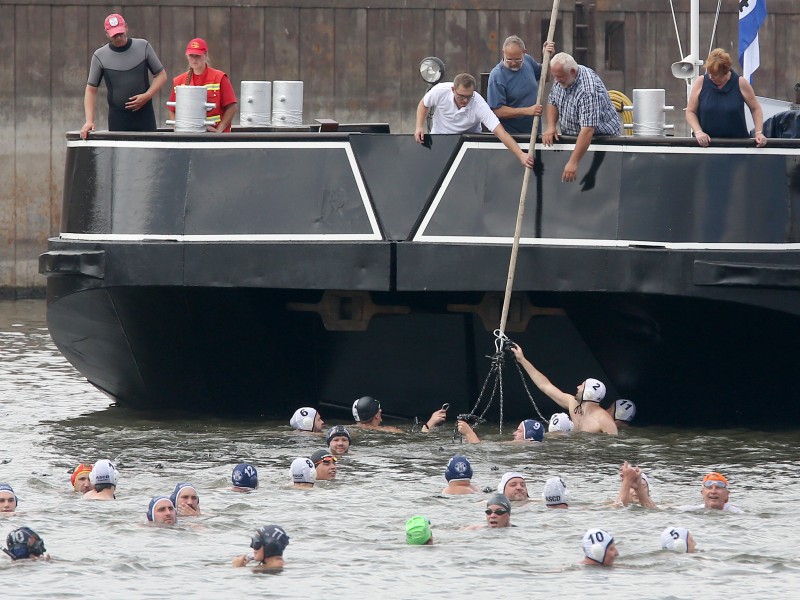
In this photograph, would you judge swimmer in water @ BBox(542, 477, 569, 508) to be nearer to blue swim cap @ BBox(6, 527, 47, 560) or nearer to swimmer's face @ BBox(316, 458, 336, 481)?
swimmer's face @ BBox(316, 458, 336, 481)

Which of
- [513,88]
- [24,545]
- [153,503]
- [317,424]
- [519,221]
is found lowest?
[24,545]

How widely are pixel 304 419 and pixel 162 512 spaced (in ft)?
9.24

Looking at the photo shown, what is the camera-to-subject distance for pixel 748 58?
701 inches

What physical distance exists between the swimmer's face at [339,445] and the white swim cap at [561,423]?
1.67 m

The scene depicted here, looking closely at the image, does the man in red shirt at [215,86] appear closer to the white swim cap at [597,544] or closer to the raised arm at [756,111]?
the raised arm at [756,111]

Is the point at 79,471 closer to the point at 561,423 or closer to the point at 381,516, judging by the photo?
the point at 381,516

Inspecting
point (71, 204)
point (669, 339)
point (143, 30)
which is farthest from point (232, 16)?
point (669, 339)

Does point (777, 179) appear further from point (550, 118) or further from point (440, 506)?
point (440, 506)

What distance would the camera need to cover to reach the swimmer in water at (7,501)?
12188 millimetres

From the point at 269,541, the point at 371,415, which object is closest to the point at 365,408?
the point at 371,415

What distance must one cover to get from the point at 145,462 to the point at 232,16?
39.7 ft

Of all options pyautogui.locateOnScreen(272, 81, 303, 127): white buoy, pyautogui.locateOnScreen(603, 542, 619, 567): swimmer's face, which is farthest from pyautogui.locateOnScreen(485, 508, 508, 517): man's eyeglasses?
pyautogui.locateOnScreen(272, 81, 303, 127): white buoy

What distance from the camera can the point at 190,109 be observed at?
1457 centimetres

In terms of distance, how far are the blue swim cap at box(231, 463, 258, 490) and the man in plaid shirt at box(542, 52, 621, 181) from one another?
3278mm
